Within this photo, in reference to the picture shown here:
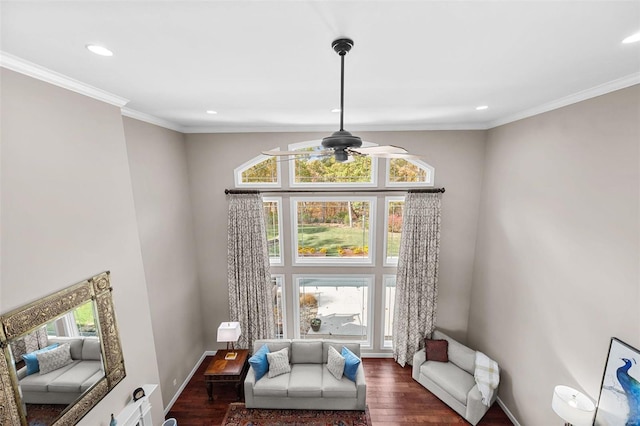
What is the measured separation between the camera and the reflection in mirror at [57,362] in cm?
196

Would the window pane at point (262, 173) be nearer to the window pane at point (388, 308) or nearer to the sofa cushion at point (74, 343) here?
the window pane at point (388, 308)

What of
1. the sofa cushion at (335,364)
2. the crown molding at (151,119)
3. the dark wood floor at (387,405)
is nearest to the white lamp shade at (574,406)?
the dark wood floor at (387,405)

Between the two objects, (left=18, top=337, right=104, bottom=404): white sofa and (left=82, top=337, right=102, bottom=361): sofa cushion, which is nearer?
(left=18, top=337, right=104, bottom=404): white sofa

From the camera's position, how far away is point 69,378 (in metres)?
2.31

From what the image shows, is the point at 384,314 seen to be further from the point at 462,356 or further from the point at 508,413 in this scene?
the point at 508,413

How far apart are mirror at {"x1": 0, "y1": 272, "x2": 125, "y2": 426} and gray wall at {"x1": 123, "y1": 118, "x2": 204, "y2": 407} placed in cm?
97

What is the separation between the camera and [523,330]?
3.55 m

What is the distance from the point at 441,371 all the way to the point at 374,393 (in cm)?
113

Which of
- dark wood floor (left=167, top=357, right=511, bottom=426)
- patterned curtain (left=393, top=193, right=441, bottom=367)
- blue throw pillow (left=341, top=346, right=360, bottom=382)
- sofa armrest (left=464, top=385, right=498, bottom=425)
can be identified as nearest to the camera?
sofa armrest (left=464, top=385, right=498, bottom=425)

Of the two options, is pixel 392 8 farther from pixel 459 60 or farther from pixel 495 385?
pixel 495 385

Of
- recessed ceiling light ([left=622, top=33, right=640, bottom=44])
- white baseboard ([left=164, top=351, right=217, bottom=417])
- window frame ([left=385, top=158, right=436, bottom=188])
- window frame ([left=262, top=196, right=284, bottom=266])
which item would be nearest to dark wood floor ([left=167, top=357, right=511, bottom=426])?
white baseboard ([left=164, top=351, right=217, bottom=417])

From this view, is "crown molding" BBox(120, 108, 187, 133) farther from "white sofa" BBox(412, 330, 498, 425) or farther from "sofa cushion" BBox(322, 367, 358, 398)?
"white sofa" BBox(412, 330, 498, 425)

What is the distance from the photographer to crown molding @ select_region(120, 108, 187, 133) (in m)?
3.27

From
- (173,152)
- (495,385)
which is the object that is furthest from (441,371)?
(173,152)
